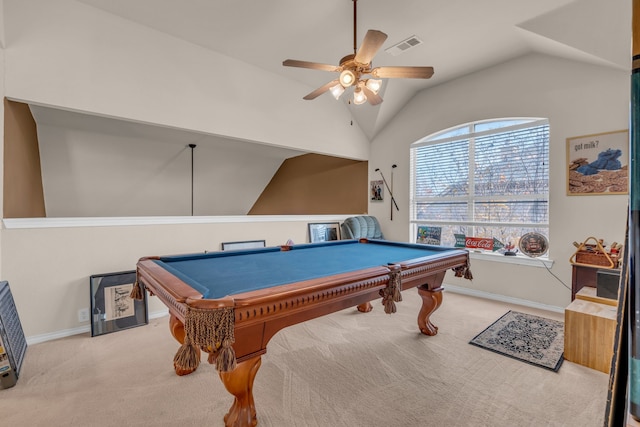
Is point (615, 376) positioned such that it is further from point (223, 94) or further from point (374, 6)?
point (223, 94)

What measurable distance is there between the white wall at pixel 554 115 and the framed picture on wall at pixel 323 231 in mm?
2043

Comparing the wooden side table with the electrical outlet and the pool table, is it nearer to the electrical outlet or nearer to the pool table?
the pool table

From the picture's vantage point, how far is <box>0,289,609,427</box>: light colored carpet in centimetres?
171

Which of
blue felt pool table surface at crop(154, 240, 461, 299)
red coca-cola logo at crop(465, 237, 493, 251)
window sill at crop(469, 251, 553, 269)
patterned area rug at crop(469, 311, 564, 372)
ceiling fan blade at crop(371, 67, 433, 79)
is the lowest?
patterned area rug at crop(469, 311, 564, 372)

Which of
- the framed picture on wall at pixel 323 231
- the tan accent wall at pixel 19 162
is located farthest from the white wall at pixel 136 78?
the framed picture on wall at pixel 323 231

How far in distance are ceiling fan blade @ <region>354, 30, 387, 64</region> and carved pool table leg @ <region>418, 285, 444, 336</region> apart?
6.67 ft

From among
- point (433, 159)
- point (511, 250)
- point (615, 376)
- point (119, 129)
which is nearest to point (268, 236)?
point (119, 129)

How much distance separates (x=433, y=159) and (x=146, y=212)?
5188 millimetres

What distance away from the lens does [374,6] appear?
2.81 meters

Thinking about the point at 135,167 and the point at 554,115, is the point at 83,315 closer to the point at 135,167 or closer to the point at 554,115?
the point at 135,167

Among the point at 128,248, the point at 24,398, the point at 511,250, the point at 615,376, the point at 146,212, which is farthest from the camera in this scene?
the point at 146,212

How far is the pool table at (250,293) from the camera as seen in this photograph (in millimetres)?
1233

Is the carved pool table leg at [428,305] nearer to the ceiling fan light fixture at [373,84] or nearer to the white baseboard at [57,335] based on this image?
the ceiling fan light fixture at [373,84]

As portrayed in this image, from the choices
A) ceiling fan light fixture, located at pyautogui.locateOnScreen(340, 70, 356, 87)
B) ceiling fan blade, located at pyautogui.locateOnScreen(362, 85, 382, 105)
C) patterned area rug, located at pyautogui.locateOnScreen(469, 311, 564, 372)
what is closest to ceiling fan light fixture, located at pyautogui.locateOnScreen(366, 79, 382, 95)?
ceiling fan blade, located at pyautogui.locateOnScreen(362, 85, 382, 105)
